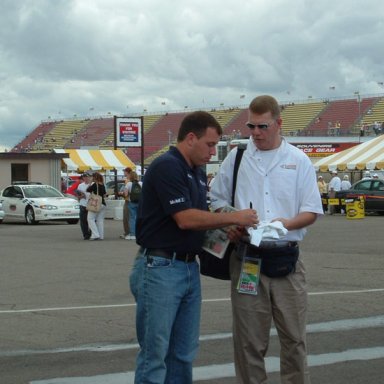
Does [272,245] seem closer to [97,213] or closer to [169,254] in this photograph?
[169,254]

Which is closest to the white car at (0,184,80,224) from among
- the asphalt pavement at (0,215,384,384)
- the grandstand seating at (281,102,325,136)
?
the asphalt pavement at (0,215,384,384)

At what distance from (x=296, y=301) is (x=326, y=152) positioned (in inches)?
1839

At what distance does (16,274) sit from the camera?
13.2m

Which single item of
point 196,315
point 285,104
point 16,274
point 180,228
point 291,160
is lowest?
point 16,274

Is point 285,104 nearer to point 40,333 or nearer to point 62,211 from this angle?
point 62,211

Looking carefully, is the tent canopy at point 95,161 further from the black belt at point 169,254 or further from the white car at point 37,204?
the black belt at point 169,254

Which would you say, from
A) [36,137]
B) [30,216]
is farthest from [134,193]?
[36,137]

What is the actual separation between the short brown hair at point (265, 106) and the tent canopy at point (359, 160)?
30.1 metres

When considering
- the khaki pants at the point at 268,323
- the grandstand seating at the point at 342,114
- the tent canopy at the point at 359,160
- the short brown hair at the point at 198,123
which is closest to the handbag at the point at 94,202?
the khaki pants at the point at 268,323

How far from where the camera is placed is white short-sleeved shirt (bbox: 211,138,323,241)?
4.84 metres

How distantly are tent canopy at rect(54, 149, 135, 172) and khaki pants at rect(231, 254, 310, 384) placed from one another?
114 ft

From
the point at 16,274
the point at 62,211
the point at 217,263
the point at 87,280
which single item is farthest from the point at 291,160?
the point at 62,211

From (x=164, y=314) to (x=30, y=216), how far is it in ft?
81.3

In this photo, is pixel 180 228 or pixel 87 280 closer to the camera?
pixel 180 228
